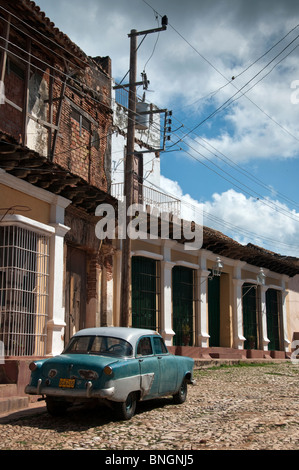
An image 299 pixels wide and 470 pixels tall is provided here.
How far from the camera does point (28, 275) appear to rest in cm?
1200

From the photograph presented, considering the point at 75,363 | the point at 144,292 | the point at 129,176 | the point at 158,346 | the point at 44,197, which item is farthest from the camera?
the point at 144,292

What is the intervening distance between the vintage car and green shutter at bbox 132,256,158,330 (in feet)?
26.2

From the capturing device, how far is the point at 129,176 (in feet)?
43.7

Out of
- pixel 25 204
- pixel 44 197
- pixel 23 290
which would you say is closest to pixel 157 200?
pixel 44 197

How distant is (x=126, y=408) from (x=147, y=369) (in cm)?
78

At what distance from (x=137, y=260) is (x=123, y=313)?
5.00 meters

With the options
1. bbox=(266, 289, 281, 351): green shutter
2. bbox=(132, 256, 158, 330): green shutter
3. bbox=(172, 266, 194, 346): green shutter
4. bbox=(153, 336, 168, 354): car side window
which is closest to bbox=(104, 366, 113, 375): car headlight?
bbox=(153, 336, 168, 354): car side window

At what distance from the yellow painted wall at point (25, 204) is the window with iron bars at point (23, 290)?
430 millimetres

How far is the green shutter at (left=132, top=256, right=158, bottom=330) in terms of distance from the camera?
1741cm

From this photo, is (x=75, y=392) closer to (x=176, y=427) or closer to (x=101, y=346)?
(x=101, y=346)

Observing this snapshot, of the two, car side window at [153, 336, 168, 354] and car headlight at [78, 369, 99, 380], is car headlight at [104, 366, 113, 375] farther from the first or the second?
car side window at [153, 336, 168, 354]

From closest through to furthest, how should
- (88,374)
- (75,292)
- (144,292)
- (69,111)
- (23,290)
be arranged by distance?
(88,374), (23,290), (75,292), (69,111), (144,292)

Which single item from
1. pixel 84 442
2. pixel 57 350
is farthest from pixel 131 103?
pixel 84 442

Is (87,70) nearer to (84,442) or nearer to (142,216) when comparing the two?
(142,216)
